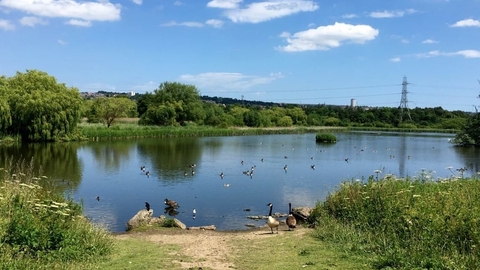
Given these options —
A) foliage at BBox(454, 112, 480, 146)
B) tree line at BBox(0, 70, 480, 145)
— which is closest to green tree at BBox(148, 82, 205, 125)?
tree line at BBox(0, 70, 480, 145)

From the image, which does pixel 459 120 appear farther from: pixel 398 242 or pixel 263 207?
pixel 398 242

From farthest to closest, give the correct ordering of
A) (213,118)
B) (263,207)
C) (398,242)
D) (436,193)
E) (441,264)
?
(213,118)
(263,207)
(436,193)
(398,242)
(441,264)

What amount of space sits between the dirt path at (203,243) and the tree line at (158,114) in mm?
42600

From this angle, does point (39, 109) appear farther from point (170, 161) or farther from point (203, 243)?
point (203, 243)

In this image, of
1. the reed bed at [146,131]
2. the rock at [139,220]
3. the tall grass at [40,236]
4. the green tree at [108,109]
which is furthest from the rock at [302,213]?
the green tree at [108,109]

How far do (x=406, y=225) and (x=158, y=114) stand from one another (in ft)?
256

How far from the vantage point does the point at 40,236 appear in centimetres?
866

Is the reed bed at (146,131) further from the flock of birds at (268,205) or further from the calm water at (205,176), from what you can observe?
the flock of birds at (268,205)

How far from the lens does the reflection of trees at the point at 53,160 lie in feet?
85.5

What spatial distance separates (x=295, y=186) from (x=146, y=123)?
208ft

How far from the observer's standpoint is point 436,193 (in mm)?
11781

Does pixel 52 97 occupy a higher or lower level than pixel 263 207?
higher

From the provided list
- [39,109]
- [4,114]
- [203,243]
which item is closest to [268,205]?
[203,243]

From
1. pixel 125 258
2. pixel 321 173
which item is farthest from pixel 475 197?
pixel 321 173
